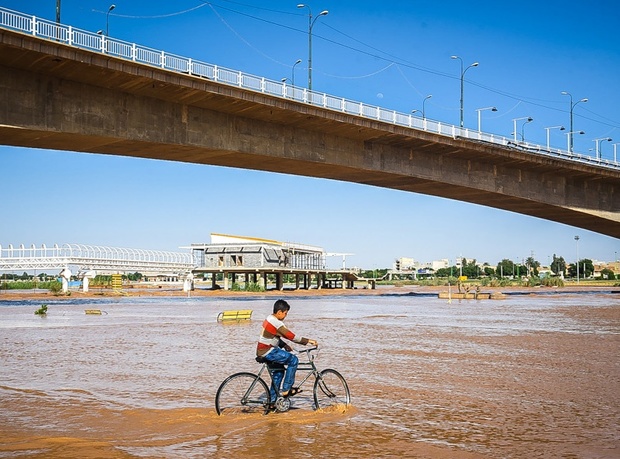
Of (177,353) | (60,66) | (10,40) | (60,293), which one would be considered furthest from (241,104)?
(60,293)

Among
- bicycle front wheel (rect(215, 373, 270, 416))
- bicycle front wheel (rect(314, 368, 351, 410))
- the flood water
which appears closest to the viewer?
the flood water

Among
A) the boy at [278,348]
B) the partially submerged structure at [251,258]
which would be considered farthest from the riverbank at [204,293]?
the boy at [278,348]

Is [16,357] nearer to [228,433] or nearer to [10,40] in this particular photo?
[228,433]

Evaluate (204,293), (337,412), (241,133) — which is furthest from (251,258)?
(337,412)

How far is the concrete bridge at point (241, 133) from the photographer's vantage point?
96.5ft

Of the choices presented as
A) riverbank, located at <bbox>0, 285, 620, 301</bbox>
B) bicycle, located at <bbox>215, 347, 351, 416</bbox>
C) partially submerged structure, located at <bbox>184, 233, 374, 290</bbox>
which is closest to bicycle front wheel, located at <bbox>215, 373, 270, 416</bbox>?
bicycle, located at <bbox>215, 347, 351, 416</bbox>

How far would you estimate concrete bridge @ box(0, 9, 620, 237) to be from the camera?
96.5 ft

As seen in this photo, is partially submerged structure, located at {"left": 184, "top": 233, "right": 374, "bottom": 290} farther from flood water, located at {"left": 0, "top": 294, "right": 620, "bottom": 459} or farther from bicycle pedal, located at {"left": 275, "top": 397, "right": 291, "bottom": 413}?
bicycle pedal, located at {"left": 275, "top": 397, "right": 291, "bottom": 413}

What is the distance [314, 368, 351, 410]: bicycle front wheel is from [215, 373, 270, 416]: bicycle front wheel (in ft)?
2.68

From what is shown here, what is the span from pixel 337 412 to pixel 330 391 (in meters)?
0.34

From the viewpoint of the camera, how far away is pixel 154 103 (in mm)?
34438

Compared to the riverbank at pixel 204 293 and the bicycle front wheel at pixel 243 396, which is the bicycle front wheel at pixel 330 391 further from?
the riverbank at pixel 204 293

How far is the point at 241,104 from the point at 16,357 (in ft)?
72.9

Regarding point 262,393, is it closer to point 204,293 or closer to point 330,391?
point 330,391
